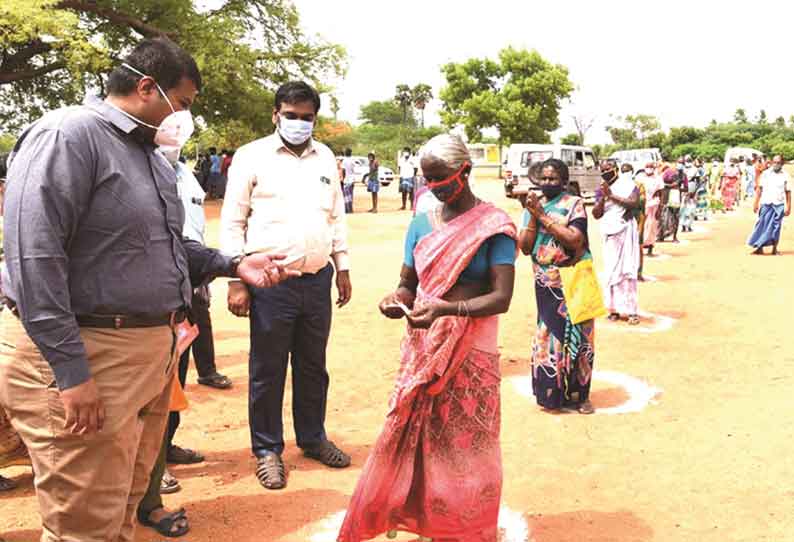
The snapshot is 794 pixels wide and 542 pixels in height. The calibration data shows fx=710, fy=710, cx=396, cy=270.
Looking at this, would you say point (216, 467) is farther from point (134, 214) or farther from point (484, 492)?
point (134, 214)

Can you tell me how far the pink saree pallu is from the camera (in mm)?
2898

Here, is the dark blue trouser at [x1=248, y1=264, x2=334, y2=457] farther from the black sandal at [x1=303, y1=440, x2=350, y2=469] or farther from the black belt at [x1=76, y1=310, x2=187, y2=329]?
the black belt at [x1=76, y1=310, x2=187, y2=329]

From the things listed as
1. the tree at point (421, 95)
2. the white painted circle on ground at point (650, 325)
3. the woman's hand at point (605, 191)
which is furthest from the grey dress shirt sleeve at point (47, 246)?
the tree at point (421, 95)

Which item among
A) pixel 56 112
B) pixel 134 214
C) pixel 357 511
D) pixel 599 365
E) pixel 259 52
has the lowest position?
pixel 599 365

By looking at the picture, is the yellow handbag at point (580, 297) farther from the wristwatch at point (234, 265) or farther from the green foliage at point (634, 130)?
the green foliage at point (634, 130)

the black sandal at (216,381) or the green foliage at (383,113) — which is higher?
the green foliage at (383,113)

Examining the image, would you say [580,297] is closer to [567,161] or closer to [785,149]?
[567,161]

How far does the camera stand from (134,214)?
2215mm

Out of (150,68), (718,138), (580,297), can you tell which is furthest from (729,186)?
(718,138)

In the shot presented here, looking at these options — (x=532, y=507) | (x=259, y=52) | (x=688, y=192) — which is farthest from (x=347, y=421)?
(x=259, y=52)

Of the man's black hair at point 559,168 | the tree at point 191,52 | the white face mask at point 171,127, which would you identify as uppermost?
the tree at point 191,52

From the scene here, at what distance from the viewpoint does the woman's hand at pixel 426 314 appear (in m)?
2.77

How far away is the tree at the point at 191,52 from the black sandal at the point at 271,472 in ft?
48.9

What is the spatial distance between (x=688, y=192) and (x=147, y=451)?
18.0 meters
